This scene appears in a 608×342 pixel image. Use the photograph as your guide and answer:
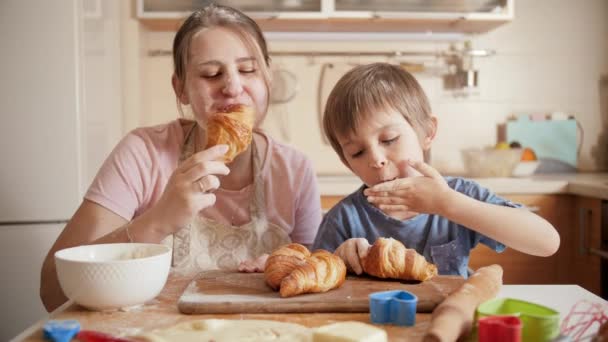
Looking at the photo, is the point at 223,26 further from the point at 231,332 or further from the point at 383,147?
the point at 231,332

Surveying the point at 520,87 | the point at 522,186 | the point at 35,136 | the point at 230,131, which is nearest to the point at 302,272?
the point at 230,131

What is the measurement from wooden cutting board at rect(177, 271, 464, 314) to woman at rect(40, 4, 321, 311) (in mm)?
303

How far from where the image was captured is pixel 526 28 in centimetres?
333

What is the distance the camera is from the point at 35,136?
2328mm

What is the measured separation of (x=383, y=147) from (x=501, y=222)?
0.98 feet

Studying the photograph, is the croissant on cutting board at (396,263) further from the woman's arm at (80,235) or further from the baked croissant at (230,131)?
the woman's arm at (80,235)

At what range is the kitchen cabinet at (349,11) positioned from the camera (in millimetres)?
2975

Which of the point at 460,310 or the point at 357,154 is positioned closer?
the point at 460,310

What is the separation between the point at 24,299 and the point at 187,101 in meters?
1.27

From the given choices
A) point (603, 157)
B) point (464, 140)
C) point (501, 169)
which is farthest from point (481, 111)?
point (603, 157)

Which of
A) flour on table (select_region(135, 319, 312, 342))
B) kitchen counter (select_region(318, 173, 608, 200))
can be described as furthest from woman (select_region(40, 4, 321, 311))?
kitchen counter (select_region(318, 173, 608, 200))

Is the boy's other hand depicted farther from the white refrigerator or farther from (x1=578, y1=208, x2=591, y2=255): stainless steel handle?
(x1=578, y1=208, x2=591, y2=255): stainless steel handle

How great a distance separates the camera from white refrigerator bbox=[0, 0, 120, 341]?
7.58ft

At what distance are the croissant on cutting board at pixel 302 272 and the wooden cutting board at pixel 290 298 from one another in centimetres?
1
